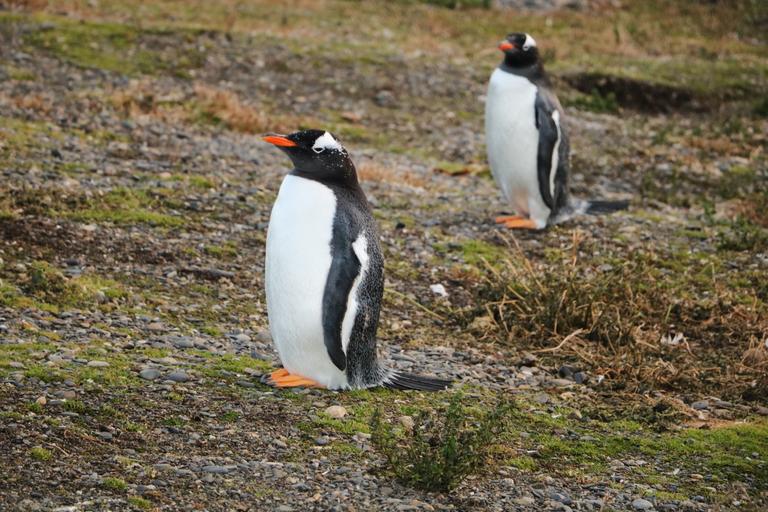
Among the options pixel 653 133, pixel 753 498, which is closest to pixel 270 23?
pixel 653 133

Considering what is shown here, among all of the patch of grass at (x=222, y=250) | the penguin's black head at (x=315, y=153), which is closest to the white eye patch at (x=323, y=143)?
the penguin's black head at (x=315, y=153)

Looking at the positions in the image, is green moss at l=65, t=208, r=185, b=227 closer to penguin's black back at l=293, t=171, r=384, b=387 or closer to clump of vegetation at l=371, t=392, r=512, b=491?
penguin's black back at l=293, t=171, r=384, b=387

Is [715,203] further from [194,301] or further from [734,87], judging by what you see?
[194,301]

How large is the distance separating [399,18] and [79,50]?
6116 mm

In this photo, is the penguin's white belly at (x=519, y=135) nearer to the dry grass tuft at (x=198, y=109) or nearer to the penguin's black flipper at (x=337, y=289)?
the dry grass tuft at (x=198, y=109)

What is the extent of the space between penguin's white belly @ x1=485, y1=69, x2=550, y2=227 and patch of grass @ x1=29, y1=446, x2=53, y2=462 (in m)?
6.12

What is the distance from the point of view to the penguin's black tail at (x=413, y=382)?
19.2ft

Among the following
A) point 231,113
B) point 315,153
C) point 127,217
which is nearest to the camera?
point 315,153

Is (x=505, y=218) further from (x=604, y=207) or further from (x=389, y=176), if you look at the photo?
(x=389, y=176)

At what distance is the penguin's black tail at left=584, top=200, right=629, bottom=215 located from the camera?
10047mm

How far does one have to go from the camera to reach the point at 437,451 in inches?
191

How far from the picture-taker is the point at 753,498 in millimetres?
5133

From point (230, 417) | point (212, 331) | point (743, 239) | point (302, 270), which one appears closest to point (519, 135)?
point (743, 239)

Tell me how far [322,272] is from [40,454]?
173cm
